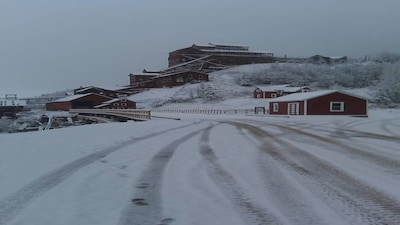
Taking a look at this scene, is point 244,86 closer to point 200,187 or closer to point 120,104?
point 120,104

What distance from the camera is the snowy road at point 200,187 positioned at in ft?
18.0

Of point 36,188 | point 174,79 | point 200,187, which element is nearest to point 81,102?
point 174,79

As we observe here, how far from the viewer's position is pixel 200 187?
7.18 m

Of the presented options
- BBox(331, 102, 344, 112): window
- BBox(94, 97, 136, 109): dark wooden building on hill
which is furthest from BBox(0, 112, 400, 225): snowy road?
BBox(94, 97, 136, 109): dark wooden building on hill

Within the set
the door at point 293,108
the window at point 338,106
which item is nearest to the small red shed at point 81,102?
the door at point 293,108

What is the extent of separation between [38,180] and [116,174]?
1454mm

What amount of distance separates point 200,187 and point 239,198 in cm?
97

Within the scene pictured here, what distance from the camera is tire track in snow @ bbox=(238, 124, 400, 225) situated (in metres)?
5.52

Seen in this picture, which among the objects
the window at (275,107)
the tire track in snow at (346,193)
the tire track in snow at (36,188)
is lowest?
the tire track in snow at (346,193)

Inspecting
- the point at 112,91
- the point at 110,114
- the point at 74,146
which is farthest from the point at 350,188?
the point at 112,91

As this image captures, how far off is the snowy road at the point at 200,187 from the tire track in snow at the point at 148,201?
14mm

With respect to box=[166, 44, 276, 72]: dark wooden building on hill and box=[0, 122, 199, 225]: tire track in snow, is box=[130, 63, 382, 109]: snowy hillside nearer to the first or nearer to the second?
box=[166, 44, 276, 72]: dark wooden building on hill

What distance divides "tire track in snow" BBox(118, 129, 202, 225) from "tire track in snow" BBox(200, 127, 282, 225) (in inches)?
40.0

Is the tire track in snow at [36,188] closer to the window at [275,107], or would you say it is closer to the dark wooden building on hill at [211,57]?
the window at [275,107]
